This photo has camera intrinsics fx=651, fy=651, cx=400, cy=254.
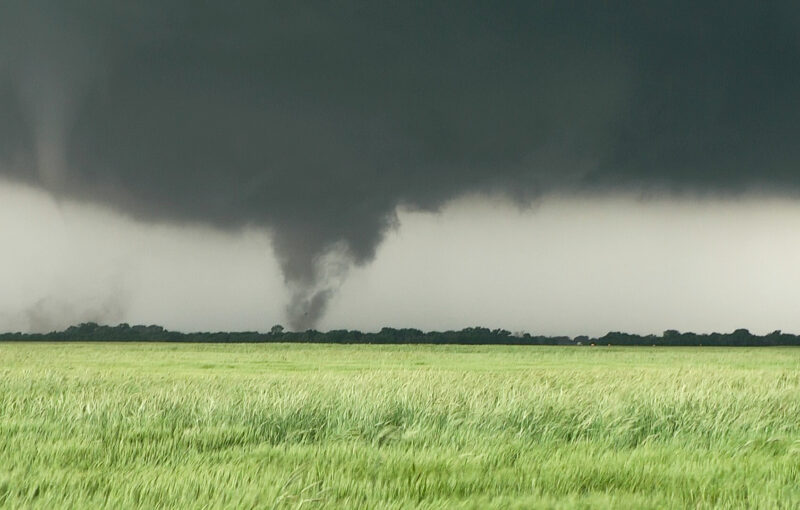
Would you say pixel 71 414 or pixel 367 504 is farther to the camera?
pixel 71 414

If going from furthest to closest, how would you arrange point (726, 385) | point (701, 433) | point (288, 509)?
point (726, 385) → point (701, 433) → point (288, 509)

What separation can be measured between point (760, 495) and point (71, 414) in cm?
842

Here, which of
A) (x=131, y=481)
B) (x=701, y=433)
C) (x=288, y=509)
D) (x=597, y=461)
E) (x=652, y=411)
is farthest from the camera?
(x=652, y=411)

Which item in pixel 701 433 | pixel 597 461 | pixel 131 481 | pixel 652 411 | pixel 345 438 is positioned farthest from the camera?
pixel 652 411

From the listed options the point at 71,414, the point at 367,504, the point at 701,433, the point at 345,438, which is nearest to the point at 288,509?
the point at 367,504

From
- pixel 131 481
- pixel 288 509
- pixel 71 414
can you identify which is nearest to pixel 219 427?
pixel 71 414

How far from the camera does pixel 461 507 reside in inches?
191

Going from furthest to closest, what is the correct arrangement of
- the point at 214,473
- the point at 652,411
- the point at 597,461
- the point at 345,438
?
the point at 652,411 → the point at 345,438 → the point at 597,461 → the point at 214,473

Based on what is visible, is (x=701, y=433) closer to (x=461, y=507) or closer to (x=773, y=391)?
(x=773, y=391)

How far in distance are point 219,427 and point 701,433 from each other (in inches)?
258

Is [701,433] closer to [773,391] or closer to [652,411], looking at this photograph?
[652,411]

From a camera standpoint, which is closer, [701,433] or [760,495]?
[760,495]

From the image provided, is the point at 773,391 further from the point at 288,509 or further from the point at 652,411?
the point at 288,509

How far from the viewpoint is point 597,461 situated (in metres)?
6.77
